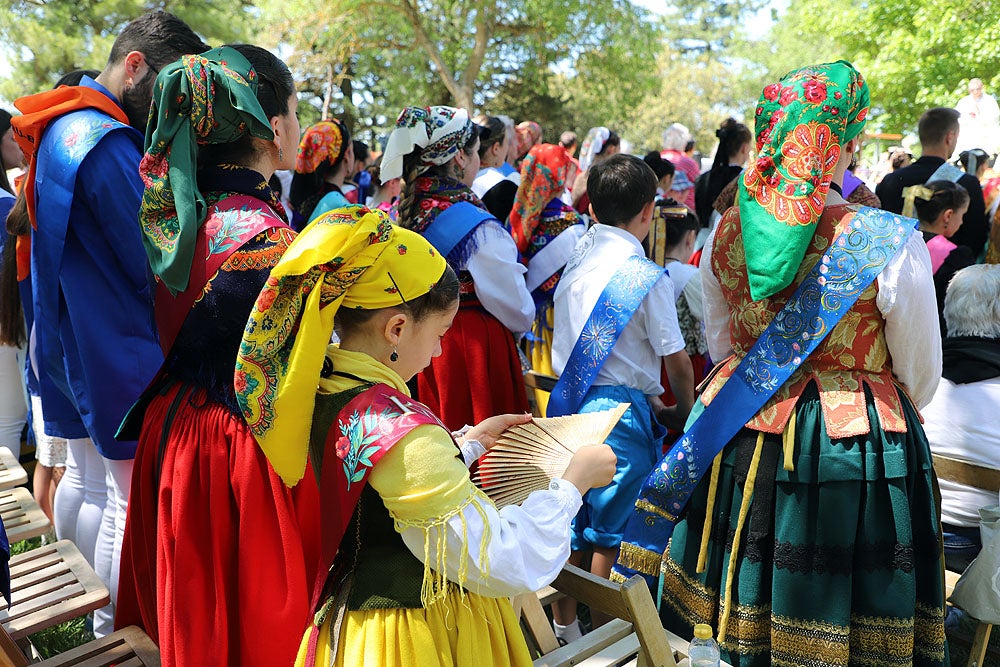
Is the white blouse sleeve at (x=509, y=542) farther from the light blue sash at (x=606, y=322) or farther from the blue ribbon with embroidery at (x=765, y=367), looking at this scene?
the light blue sash at (x=606, y=322)

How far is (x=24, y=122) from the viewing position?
2.33 metres

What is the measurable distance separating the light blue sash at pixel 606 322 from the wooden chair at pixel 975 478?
3.61ft

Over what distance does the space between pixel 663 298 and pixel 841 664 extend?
124 centimetres

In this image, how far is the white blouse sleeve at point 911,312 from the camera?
2025mm

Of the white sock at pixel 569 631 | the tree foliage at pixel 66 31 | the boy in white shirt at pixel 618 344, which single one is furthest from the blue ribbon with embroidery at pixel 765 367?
the tree foliage at pixel 66 31

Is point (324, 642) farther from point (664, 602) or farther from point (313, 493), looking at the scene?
point (664, 602)

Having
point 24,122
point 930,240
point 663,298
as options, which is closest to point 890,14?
point 930,240

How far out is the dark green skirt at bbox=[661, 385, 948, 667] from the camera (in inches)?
81.8

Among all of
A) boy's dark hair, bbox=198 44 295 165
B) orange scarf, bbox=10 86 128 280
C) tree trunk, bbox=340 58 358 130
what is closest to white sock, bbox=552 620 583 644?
boy's dark hair, bbox=198 44 295 165

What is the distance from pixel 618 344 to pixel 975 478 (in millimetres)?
1209

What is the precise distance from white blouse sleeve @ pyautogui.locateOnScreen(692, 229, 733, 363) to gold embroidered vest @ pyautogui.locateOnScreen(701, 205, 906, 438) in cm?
18

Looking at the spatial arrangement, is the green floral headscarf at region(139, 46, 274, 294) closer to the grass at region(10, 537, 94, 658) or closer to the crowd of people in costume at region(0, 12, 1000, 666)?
the crowd of people in costume at region(0, 12, 1000, 666)

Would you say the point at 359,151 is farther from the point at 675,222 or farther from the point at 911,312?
the point at 911,312

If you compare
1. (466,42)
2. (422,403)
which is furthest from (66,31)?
(422,403)
